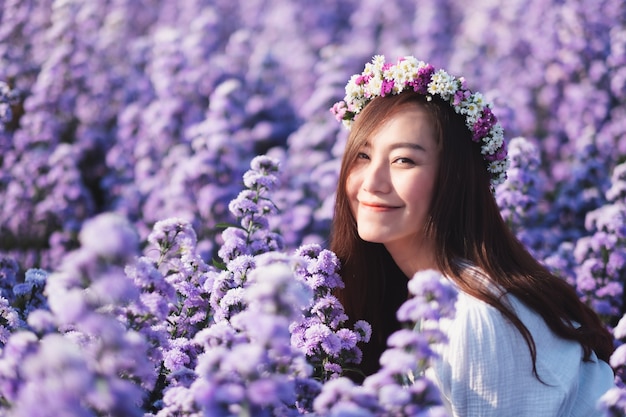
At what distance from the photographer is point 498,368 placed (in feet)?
8.61

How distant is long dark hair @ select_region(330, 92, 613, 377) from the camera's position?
2.87 m

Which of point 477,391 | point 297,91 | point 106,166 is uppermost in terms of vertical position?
point 297,91

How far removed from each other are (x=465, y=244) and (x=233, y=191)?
295 cm

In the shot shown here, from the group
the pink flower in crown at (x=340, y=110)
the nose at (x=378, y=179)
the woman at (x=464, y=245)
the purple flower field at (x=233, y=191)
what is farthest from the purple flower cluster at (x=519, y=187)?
the nose at (x=378, y=179)

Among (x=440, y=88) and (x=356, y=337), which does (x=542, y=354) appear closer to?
(x=356, y=337)

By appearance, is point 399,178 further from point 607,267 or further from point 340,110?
point 607,267

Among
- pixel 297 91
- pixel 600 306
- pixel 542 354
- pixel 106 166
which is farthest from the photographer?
pixel 297 91

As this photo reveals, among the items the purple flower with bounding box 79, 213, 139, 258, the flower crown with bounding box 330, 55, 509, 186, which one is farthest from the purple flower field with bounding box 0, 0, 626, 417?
the flower crown with bounding box 330, 55, 509, 186

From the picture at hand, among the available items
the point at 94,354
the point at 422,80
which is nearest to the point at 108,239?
the point at 94,354

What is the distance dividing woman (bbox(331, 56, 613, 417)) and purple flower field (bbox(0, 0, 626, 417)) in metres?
0.23

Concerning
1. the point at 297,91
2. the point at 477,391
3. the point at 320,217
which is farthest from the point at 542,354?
the point at 297,91

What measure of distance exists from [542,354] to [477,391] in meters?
0.35

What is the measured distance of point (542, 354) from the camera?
9.15 ft

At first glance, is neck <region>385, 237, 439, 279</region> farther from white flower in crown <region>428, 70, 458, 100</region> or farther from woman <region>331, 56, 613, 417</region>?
white flower in crown <region>428, 70, 458, 100</region>
